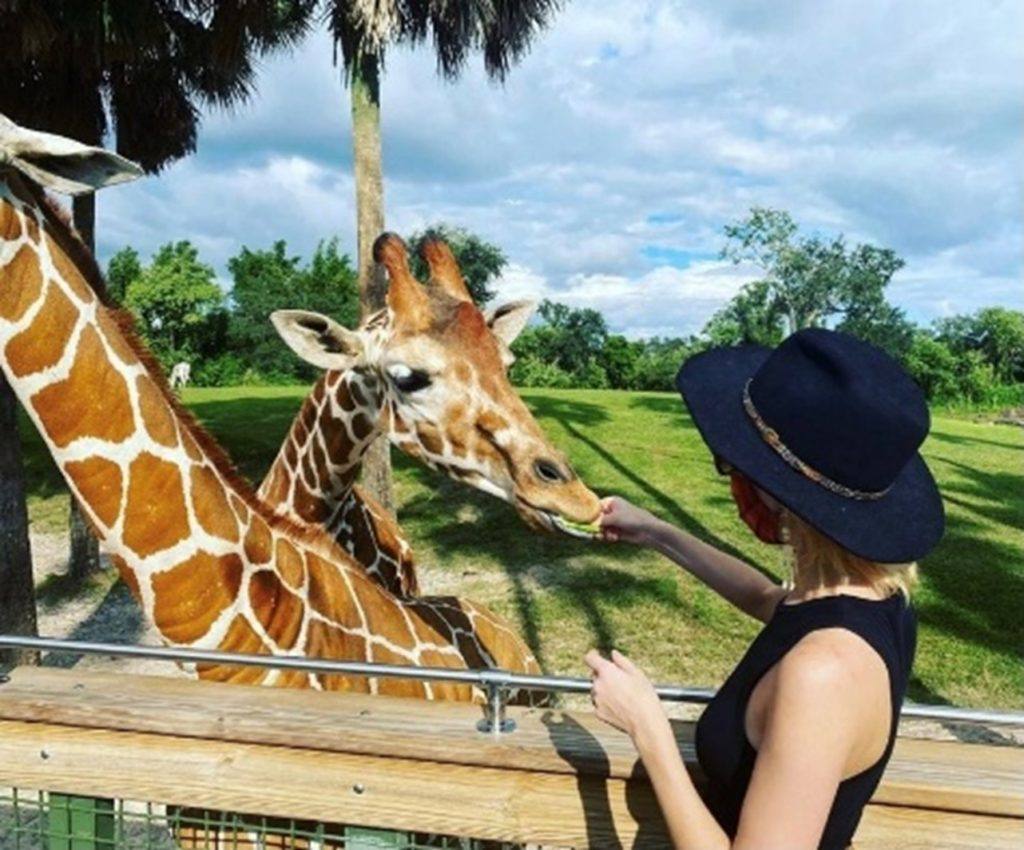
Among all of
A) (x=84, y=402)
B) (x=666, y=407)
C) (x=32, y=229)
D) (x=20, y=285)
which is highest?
(x=32, y=229)

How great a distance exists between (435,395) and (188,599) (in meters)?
1.18

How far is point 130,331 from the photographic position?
267cm

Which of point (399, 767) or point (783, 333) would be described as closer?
point (399, 767)

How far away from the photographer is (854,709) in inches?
46.2

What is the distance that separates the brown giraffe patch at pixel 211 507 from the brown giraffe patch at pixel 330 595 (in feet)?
1.04

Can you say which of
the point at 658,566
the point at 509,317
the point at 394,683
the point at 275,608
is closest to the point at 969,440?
the point at 658,566

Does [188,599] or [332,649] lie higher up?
[188,599]

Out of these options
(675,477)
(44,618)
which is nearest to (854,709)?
(44,618)

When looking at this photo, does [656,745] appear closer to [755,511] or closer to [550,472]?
[755,511]

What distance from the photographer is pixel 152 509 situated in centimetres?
255

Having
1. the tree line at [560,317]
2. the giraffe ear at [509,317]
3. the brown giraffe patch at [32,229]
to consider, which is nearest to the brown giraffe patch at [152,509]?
the brown giraffe patch at [32,229]

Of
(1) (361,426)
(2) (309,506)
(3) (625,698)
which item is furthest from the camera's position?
(2) (309,506)

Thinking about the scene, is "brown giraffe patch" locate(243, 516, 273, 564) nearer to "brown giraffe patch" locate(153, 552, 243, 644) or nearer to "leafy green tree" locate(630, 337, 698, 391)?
"brown giraffe patch" locate(153, 552, 243, 644)

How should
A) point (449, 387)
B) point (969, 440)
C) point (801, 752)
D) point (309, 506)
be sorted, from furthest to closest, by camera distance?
point (969, 440), point (309, 506), point (449, 387), point (801, 752)
